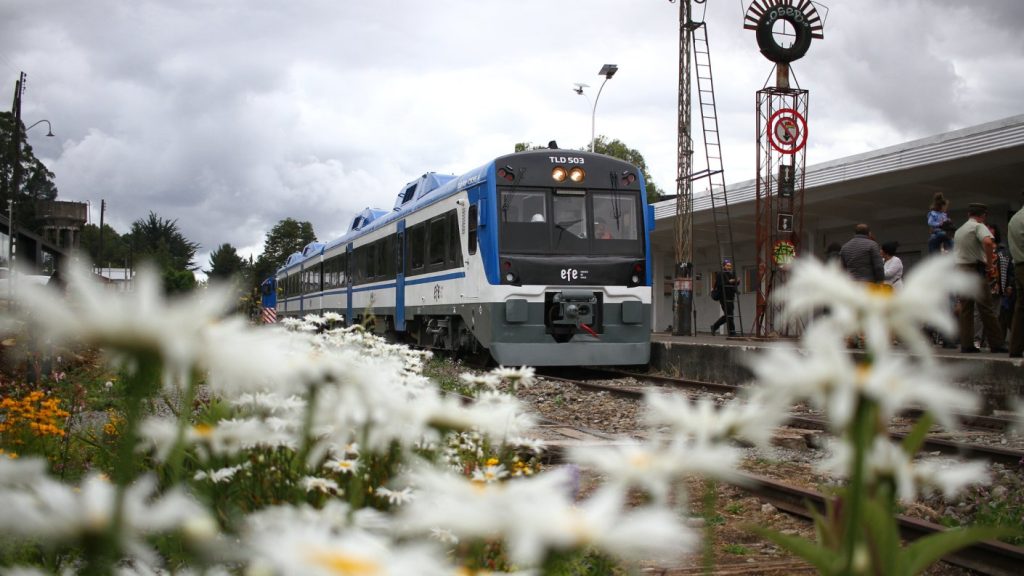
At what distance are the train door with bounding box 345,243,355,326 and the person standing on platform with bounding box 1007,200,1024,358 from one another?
14084 mm

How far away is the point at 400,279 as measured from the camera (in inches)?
647

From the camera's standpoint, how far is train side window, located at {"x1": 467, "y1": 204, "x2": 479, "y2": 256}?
12680mm

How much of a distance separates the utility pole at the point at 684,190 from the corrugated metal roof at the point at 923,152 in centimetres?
156

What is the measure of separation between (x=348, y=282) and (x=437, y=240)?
7.16 metres

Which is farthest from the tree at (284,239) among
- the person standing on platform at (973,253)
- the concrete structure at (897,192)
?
the person standing on platform at (973,253)

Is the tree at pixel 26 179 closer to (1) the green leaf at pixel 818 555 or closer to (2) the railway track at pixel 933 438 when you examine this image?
(2) the railway track at pixel 933 438

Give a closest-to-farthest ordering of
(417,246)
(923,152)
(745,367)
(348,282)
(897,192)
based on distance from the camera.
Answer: (745,367), (923,152), (417,246), (897,192), (348,282)

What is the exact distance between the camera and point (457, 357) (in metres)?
15.4

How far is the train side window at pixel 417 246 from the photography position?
15.1 m

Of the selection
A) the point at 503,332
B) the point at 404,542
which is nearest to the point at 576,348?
the point at 503,332

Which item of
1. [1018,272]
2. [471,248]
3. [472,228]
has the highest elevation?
[472,228]

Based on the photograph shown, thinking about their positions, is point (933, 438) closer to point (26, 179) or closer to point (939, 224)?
point (939, 224)

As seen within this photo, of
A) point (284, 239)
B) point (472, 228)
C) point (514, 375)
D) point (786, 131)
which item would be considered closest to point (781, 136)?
point (786, 131)

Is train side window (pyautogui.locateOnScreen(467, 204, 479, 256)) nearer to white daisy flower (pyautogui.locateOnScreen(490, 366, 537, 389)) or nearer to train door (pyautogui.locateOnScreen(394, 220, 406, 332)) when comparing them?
train door (pyautogui.locateOnScreen(394, 220, 406, 332))
